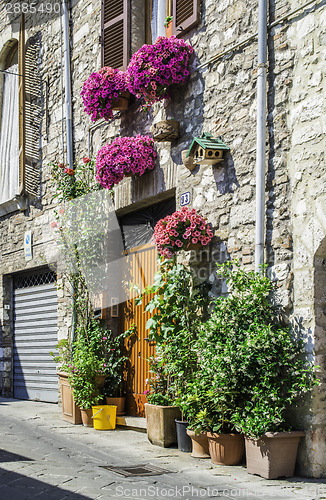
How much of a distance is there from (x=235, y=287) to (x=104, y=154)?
266 centimetres

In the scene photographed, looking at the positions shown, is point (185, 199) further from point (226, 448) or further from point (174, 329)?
point (226, 448)

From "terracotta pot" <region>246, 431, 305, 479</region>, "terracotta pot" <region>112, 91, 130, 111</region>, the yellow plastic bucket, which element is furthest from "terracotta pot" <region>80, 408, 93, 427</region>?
"terracotta pot" <region>112, 91, 130, 111</region>

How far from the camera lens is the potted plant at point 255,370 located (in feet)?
16.0

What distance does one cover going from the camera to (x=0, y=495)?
167 inches

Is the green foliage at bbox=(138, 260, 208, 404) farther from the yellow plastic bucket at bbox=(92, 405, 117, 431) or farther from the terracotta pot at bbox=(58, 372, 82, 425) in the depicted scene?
the terracotta pot at bbox=(58, 372, 82, 425)

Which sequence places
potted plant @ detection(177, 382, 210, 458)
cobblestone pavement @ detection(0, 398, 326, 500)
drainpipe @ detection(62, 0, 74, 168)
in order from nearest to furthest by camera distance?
cobblestone pavement @ detection(0, 398, 326, 500) → potted plant @ detection(177, 382, 210, 458) → drainpipe @ detection(62, 0, 74, 168)

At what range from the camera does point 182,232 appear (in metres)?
A: 6.09

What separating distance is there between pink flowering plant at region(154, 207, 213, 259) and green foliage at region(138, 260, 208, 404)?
0.93 ft

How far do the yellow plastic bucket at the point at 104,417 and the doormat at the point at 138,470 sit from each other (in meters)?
1.96

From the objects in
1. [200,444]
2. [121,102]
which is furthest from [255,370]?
[121,102]

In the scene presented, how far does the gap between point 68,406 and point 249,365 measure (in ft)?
11.2

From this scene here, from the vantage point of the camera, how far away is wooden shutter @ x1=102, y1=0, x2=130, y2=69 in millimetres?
Answer: 7906

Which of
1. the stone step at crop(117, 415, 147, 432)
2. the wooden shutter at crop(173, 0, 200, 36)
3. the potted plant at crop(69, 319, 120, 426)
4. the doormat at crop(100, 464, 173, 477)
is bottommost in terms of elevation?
the doormat at crop(100, 464, 173, 477)

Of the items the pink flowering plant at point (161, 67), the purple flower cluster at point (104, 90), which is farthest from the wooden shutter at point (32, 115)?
the pink flowering plant at point (161, 67)
